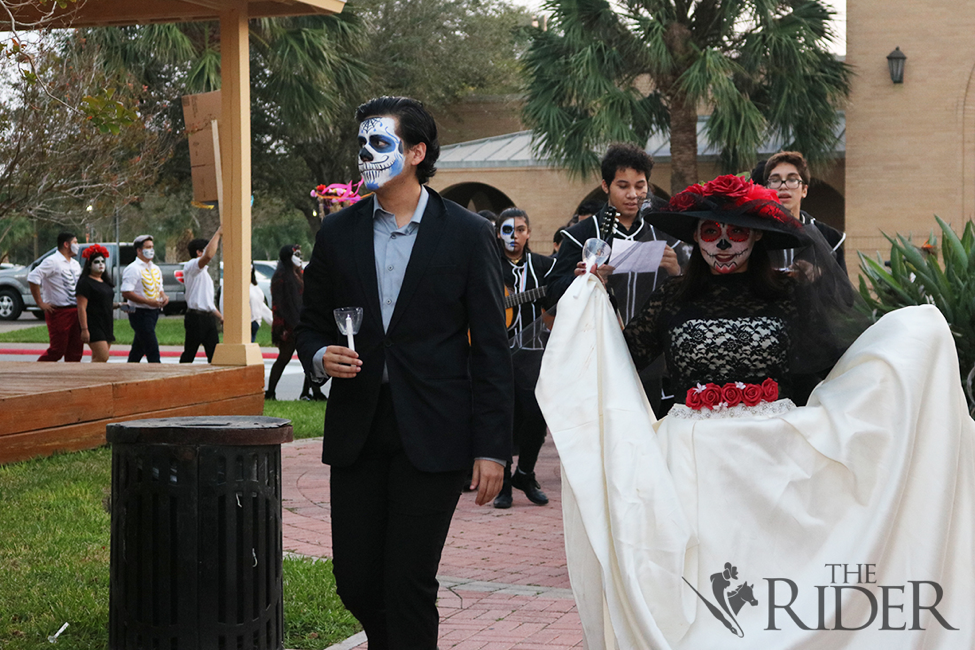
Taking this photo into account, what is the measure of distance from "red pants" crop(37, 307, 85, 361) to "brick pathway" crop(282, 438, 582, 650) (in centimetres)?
612

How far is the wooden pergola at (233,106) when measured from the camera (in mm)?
11266

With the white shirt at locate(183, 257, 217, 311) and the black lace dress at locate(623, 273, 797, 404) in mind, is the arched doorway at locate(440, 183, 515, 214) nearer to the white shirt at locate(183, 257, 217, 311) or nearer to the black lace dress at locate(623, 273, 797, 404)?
the white shirt at locate(183, 257, 217, 311)

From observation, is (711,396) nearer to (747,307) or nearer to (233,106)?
(747,307)

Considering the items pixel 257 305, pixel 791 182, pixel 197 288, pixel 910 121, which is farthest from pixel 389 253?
pixel 910 121

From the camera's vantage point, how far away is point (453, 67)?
3556 centimetres

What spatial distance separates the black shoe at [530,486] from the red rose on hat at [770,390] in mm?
4323

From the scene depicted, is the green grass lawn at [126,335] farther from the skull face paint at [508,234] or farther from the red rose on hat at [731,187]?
the red rose on hat at [731,187]

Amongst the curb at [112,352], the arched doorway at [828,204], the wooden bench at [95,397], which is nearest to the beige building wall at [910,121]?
the arched doorway at [828,204]

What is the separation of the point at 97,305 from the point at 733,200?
36.7 feet

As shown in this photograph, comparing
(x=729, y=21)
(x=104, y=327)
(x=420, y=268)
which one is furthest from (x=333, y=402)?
(x=729, y=21)

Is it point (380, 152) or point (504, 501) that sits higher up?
point (380, 152)

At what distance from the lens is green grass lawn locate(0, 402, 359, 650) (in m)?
5.17

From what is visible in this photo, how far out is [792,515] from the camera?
4.04 metres

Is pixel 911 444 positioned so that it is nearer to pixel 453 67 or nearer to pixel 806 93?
pixel 806 93
